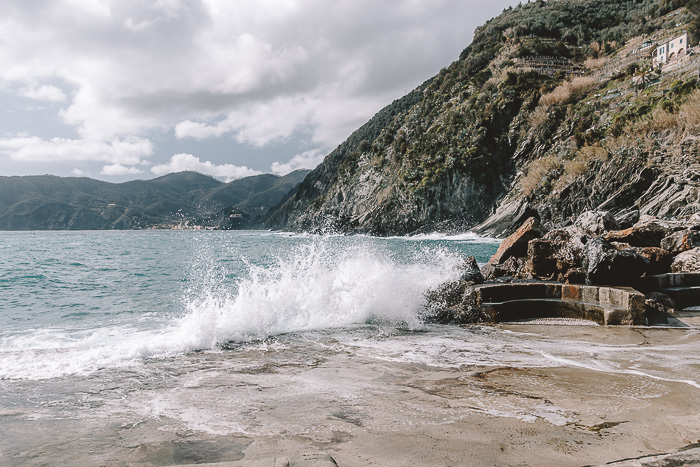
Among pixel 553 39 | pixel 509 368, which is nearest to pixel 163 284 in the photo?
pixel 509 368

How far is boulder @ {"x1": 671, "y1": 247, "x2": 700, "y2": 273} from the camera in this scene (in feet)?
35.8

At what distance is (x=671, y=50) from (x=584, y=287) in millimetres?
62591

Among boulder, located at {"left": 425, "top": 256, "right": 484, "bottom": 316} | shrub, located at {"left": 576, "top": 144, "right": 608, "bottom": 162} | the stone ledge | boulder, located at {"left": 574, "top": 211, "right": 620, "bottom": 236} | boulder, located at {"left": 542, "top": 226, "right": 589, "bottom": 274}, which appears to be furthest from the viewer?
shrub, located at {"left": 576, "top": 144, "right": 608, "bottom": 162}

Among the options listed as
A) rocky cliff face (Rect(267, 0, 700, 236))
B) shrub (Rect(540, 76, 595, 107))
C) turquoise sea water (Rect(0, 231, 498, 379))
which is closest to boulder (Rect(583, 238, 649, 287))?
turquoise sea water (Rect(0, 231, 498, 379))

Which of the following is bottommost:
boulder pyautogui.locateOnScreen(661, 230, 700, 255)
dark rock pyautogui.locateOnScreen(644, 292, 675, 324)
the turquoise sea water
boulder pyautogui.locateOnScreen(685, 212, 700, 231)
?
the turquoise sea water

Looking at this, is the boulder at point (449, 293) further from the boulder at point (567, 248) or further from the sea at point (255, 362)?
the boulder at point (567, 248)

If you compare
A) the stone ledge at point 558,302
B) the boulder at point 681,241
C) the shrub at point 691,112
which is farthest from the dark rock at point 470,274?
the shrub at point 691,112

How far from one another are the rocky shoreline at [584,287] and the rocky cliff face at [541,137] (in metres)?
10.2

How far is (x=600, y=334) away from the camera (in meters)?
8.05

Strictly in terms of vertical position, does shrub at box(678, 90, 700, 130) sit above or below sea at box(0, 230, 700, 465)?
above

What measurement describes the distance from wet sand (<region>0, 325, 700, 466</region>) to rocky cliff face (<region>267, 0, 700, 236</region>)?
1784 centimetres

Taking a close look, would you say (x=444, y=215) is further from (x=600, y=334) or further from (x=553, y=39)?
(x=600, y=334)

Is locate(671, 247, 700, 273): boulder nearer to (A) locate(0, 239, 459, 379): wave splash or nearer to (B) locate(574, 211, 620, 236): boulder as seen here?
(B) locate(574, 211, 620, 236): boulder

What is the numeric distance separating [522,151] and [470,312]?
5714 centimetres
